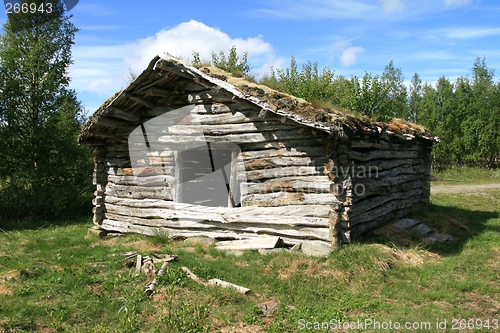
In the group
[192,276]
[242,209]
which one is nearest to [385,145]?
[242,209]

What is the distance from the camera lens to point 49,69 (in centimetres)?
1463

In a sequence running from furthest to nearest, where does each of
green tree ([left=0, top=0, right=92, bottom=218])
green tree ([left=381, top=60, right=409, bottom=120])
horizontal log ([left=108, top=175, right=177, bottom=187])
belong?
green tree ([left=381, top=60, right=409, bottom=120]) < green tree ([left=0, top=0, right=92, bottom=218]) < horizontal log ([left=108, top=175, right=177, bottom=187])

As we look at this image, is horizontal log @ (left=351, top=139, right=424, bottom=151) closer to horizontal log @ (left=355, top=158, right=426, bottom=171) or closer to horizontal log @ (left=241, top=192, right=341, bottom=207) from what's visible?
horizontal log @ (left=355, top=158, right=426, bottom=171)

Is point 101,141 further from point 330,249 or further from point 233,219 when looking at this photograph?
point 330,249

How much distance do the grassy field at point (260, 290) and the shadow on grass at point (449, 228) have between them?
0.07m

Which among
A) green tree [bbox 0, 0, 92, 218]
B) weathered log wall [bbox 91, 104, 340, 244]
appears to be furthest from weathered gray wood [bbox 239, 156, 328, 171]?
green tree [bbox 0, 0, 92, 218]

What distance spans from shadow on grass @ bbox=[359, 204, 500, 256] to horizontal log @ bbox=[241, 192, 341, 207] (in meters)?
1.18

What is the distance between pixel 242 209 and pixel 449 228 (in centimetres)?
545

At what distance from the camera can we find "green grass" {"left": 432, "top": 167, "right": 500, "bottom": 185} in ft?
82.1

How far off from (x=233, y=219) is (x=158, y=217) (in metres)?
2.23

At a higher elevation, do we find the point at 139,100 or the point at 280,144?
the point at 139,100

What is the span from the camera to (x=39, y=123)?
A: 1447 centimetres

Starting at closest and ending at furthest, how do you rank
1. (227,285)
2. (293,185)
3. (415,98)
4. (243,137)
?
(227,285)
(293,185)
(243,137)
(415,98)

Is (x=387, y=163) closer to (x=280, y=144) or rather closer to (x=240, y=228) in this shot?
(x=280, y=144)
